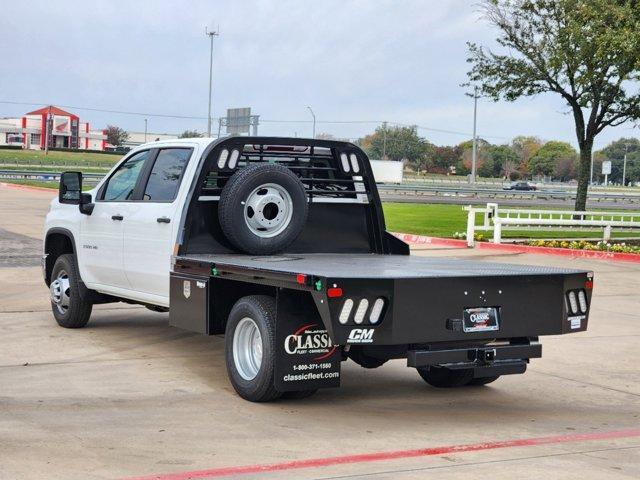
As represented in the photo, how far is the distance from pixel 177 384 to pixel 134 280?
165cm

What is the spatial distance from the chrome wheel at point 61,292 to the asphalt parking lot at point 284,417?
0.91 ft

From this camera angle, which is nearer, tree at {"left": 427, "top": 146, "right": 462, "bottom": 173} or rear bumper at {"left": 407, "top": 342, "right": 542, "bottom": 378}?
rear bumper at {"left": 407, "top": 342, "right": 542, "bottom": 378}

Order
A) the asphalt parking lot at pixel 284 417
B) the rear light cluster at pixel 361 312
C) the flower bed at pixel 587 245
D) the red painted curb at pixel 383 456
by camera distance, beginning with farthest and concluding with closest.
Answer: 1. the flower bed at pixel 587 245
2. the rear light cluster at pixel 361 312
3. the asphalt parking lot at pixel 284 417
4. the red painted curb at pixel 383 456

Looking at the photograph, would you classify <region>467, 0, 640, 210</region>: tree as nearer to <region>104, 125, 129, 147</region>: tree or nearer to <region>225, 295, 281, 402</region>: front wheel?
<region>225, 295, 281, 402</region>: front wheel

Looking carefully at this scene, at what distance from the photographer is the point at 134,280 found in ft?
32.2

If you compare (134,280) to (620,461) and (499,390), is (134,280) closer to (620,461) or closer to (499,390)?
(499,390)

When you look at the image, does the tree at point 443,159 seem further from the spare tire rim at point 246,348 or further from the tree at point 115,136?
the spare tire rim at point 246,348

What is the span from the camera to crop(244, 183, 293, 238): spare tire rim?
8.84 metres

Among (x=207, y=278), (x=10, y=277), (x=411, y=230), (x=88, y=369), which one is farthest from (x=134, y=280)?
(x=411, y=230)

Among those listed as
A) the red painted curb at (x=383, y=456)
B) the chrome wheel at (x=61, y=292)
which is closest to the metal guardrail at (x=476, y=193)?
the chrome wheel at (x=61, y=292)

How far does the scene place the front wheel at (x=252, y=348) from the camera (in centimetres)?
746

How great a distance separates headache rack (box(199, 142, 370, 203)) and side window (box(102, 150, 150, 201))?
4.16 ft

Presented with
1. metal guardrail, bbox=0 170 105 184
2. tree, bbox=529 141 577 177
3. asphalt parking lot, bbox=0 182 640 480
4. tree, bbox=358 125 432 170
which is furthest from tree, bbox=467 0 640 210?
tree, bbox=529 141 577 177

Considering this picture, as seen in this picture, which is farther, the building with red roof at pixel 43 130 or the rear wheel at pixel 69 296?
the building with red roof at pixel 43 130
